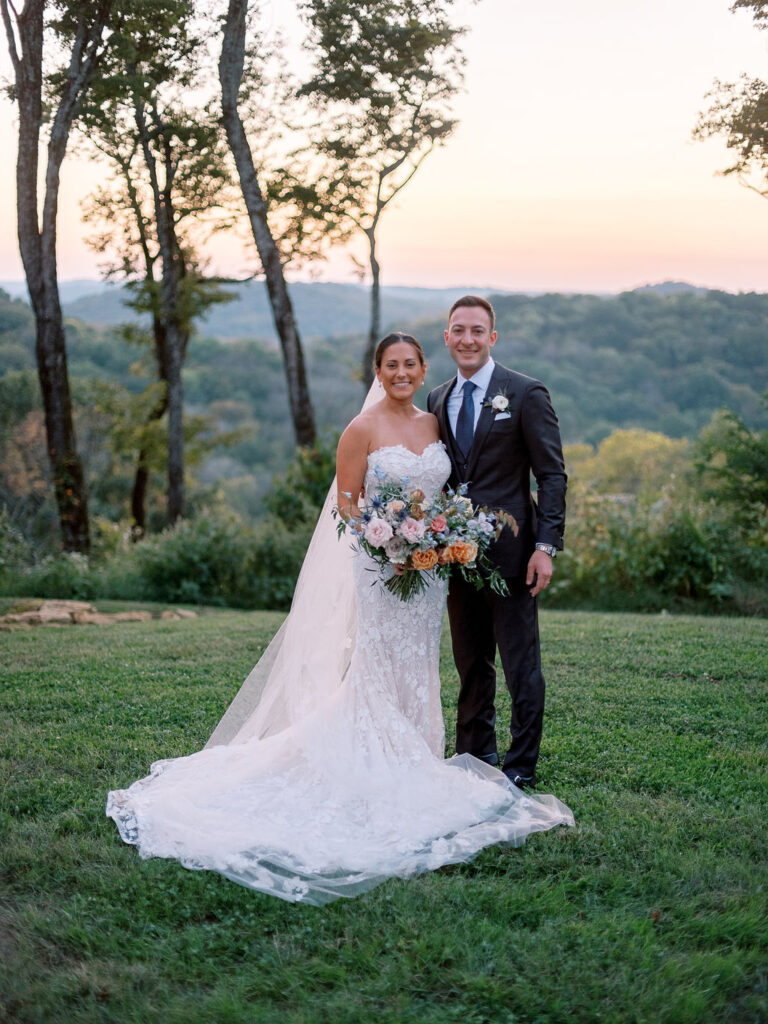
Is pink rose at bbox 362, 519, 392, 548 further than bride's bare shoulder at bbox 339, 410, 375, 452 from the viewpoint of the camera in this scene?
No

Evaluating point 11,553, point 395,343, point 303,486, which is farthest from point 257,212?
point 395,343

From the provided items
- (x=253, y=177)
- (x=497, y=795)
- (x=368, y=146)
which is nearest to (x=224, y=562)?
(x=253, y=177)

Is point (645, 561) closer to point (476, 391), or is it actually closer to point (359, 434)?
point (476, 391)

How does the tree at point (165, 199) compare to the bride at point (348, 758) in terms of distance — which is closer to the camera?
the bride at point (348, 758)

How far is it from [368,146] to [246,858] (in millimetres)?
17753

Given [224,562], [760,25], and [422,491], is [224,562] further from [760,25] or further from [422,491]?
[760,25]

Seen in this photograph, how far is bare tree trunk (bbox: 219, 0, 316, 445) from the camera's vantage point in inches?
546

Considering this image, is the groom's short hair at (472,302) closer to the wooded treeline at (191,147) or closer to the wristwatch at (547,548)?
the wristwatch at (547,548)

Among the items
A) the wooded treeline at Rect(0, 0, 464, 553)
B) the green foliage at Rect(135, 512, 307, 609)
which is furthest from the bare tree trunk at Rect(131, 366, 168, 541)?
the green foliage at Rect(135, 512, 307, 609)

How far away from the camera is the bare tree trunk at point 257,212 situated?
45.5 feet

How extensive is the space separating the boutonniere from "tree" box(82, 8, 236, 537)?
14.6 meters

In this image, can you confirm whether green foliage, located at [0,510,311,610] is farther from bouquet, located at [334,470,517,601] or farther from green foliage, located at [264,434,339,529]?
bouquet, located at [334,470,517,601]

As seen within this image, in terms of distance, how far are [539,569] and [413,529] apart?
0.66 m

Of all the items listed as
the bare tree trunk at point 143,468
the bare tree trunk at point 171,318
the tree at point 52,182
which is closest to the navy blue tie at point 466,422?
the tree at point 52,182
